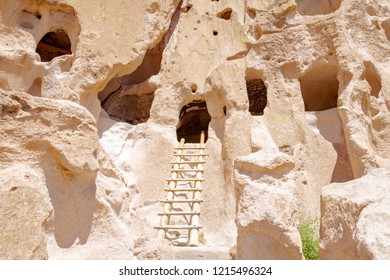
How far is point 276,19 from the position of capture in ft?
24.4


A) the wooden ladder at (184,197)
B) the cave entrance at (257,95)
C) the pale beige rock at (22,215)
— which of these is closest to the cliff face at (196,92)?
the wooden ladder at (184,197)

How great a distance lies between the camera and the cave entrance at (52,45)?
8438 millimetres

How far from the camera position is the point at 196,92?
7.21 m

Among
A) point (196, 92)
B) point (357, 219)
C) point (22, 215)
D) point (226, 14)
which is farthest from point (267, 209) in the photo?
point (226, 14)

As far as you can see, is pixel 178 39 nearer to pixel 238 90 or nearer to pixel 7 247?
pixel 238 90

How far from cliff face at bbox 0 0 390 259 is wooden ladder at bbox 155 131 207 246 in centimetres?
27

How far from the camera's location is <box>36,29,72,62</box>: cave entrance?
332 inches

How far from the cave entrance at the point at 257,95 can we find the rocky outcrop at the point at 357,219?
658 centimetres

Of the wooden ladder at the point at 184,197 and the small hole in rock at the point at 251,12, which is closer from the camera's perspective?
the wooden ladder at the point at 184,197

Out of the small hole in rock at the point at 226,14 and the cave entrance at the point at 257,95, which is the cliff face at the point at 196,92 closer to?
the small hole in rock at the point at 226,14

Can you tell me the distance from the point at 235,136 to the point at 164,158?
1143 millimetres

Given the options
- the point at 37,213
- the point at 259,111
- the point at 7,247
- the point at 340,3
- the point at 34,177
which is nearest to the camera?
the point at 7,247

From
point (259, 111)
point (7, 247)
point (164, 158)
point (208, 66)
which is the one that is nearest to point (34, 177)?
point (7, 247)

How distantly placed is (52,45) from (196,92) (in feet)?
11.3
